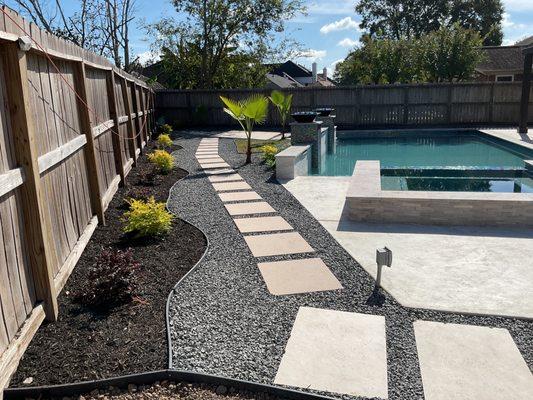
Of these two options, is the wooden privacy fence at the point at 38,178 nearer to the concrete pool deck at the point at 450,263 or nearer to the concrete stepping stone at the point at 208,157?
the concrete pool deck at the point at 450,263

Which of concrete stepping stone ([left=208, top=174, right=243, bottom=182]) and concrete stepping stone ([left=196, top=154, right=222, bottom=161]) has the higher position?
concrete stepping stone ([left=196, top=154, right=222, bottom=161])

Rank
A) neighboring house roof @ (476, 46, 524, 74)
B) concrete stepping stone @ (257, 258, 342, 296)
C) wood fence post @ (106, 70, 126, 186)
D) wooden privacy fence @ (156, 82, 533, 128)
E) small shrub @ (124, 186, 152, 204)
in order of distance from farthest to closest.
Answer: neighboring house roof @ (476, 46, 524, 74) < wooden privacy fence @ (156, 82, 533, 128) < wood fence post @ (106, 70, 126, 186) < small shrub @ (124, 186, 152, 204) < concrete stepping stone @ (257, 258, 342, 296)

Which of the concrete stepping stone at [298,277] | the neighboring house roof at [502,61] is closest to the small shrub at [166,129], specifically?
the concrete stepping stone at [298,277]

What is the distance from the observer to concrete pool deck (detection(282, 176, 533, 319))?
334cm

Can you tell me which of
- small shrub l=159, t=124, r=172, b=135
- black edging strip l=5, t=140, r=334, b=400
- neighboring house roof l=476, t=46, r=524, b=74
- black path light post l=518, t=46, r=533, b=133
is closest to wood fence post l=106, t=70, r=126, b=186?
black edging strip l=5, t=140, r=334, b=400

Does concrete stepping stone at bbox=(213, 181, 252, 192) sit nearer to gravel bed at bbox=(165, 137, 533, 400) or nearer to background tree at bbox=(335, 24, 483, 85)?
gravel bed at bbox=(165, 137, 533, 400)

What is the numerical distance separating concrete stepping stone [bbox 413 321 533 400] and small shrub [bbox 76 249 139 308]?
2.16 m

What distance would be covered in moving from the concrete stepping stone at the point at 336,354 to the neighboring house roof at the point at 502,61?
27854 mm

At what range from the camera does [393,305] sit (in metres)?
3.29

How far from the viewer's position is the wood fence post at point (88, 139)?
4.57 m

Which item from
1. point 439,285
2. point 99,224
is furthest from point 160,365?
point 99,224

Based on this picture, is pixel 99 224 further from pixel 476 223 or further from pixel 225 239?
pixel 476 223

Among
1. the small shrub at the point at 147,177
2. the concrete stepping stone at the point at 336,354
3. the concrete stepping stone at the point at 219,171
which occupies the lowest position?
the concrete stepping stone at the point at 336,354

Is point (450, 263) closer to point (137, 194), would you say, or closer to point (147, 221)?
point (147, 221)
